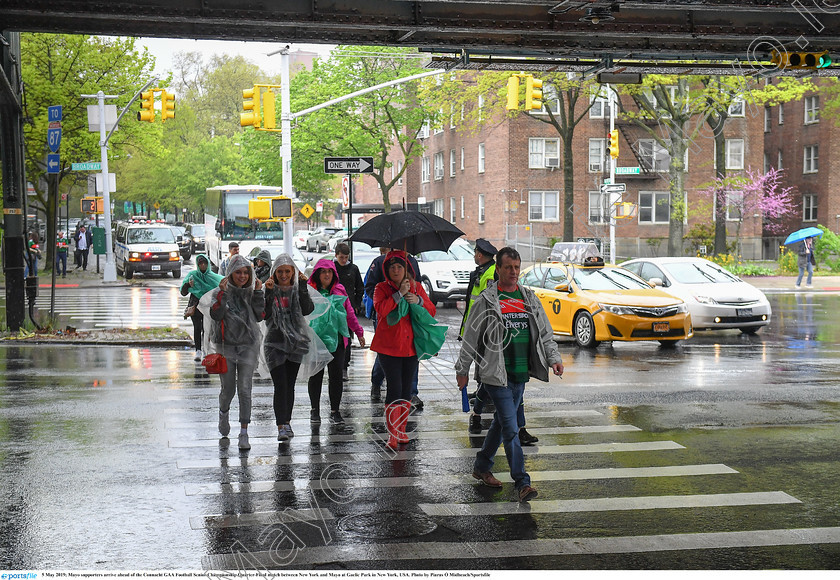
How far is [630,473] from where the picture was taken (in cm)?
835

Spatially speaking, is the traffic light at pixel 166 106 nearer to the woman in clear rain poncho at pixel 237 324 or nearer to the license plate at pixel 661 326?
the license plate at pixel 661 326

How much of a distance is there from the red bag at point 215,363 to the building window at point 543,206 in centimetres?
4690

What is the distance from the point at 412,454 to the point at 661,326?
31.2 ft

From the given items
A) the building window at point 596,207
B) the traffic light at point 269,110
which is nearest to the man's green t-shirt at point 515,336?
the traffic light at point 269,110

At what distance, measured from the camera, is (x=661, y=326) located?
17.6 meters

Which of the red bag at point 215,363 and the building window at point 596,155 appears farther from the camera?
the building window at point 596,155

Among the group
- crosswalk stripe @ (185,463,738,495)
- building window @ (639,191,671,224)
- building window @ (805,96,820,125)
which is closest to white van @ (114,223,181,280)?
building window @ (639,191,671,224)

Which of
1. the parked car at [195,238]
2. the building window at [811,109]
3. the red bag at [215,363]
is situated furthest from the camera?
the parked car at [195,238]

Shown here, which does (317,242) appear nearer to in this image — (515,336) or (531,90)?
(531,90)

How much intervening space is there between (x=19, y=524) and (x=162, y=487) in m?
1.28

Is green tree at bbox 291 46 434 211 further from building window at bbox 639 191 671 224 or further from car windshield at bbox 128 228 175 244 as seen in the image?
car windshield at bbox 128 228 175 244

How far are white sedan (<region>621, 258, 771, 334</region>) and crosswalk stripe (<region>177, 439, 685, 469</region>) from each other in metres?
10.2

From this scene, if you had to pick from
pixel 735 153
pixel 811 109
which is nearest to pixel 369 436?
pixel 735 153

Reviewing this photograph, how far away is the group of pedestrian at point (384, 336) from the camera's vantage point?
25.1 ft
